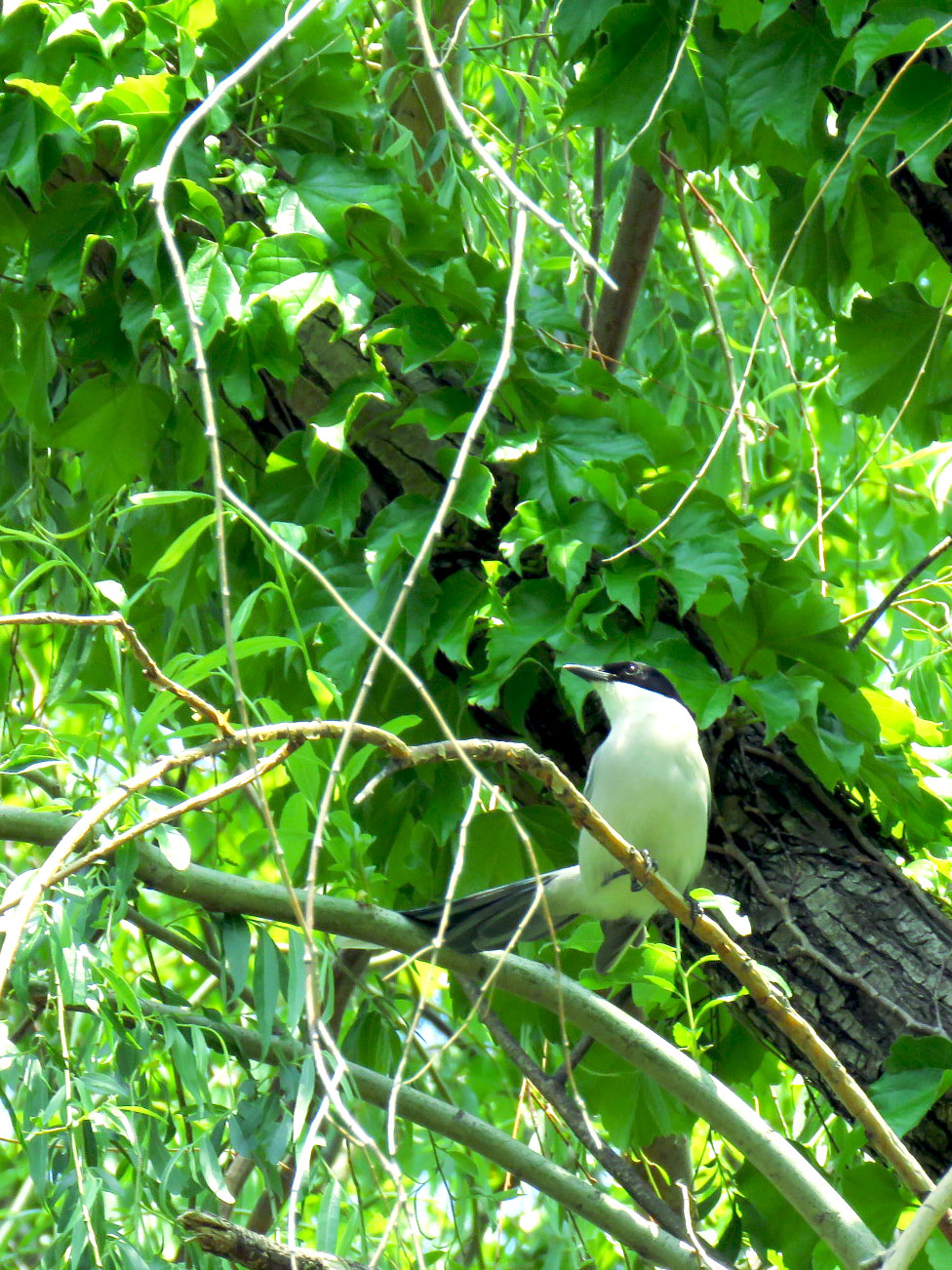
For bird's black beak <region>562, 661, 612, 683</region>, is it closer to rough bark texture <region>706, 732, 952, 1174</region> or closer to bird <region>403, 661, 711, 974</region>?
bird <region>403, 661, 711, 974</region>

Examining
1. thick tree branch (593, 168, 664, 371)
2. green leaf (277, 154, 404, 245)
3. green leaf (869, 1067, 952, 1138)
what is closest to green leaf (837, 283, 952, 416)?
thick tree branch (593, 168, 664, 371)

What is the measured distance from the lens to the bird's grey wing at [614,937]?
282 cm

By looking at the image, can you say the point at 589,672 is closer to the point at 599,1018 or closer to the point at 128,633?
the point at 599,1018

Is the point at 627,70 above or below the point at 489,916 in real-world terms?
above

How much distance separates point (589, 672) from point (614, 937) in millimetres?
590

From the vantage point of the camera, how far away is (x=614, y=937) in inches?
112

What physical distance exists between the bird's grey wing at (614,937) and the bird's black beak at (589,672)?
0.50 m

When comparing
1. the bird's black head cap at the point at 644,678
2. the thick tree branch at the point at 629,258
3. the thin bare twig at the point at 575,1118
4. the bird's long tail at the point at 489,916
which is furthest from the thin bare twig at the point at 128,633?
the thick tree branch at the point at 629,258

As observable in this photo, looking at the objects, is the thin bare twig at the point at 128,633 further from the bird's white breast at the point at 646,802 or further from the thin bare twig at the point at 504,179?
the bird's white breast at the point at 646,802

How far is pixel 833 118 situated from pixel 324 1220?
240 cm

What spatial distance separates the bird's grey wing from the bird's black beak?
50 cm

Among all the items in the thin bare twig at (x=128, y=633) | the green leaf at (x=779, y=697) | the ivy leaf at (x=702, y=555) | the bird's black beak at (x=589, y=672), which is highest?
the thin bare twig at (x=128, y=633)

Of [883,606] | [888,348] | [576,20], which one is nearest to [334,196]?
[576,20]

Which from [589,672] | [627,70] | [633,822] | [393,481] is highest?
[627,70]
